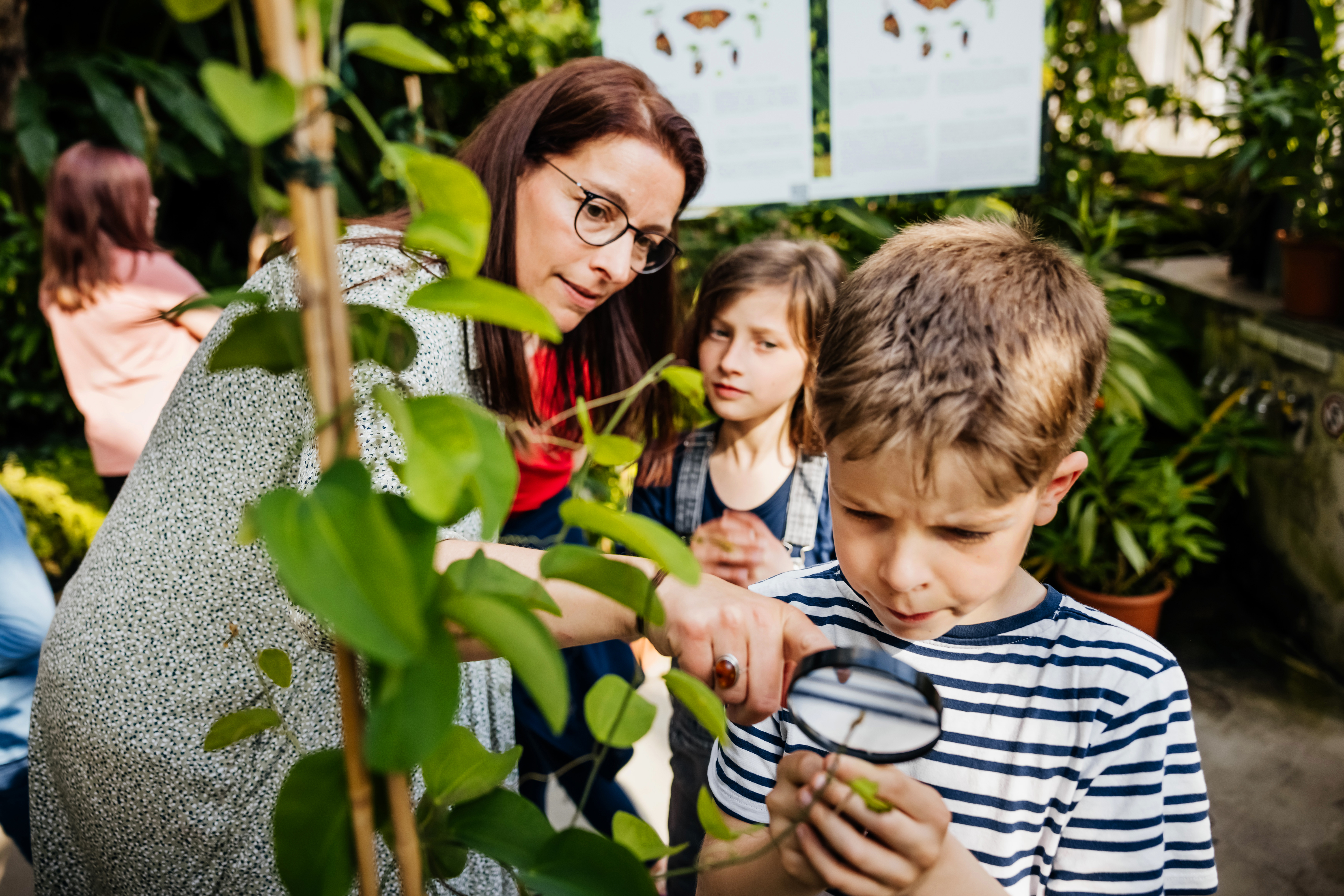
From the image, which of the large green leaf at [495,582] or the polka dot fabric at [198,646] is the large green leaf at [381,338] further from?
the polka dot fabric at [198,646]

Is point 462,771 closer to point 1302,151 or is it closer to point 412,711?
point 412,711

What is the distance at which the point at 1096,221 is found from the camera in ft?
11.6

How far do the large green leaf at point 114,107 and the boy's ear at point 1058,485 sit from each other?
499cm

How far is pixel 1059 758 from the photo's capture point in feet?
3.17

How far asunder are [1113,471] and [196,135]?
16.7ft

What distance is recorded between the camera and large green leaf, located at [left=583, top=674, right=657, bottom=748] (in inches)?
23.1

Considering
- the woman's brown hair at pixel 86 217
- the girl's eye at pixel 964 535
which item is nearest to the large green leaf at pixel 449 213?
the girl's eye at pixel 964 535

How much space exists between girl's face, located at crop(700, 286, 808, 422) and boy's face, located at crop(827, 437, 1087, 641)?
101cm

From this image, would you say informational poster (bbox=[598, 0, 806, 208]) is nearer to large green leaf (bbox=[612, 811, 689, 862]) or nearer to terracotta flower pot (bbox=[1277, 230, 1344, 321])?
terracotta flower pot (bbox=[1277, 230, 1344, 321])

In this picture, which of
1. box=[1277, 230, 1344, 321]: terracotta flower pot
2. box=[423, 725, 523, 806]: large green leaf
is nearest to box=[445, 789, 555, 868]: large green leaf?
box=[423, 725, 523, 806]: large green leaf

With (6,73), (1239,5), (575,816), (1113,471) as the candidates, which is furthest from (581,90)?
(6,73)

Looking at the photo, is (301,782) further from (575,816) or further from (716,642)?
(716,642)

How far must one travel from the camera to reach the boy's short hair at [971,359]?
90cm

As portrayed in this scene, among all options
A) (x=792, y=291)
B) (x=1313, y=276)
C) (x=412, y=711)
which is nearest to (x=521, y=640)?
(x=412, y=711)
